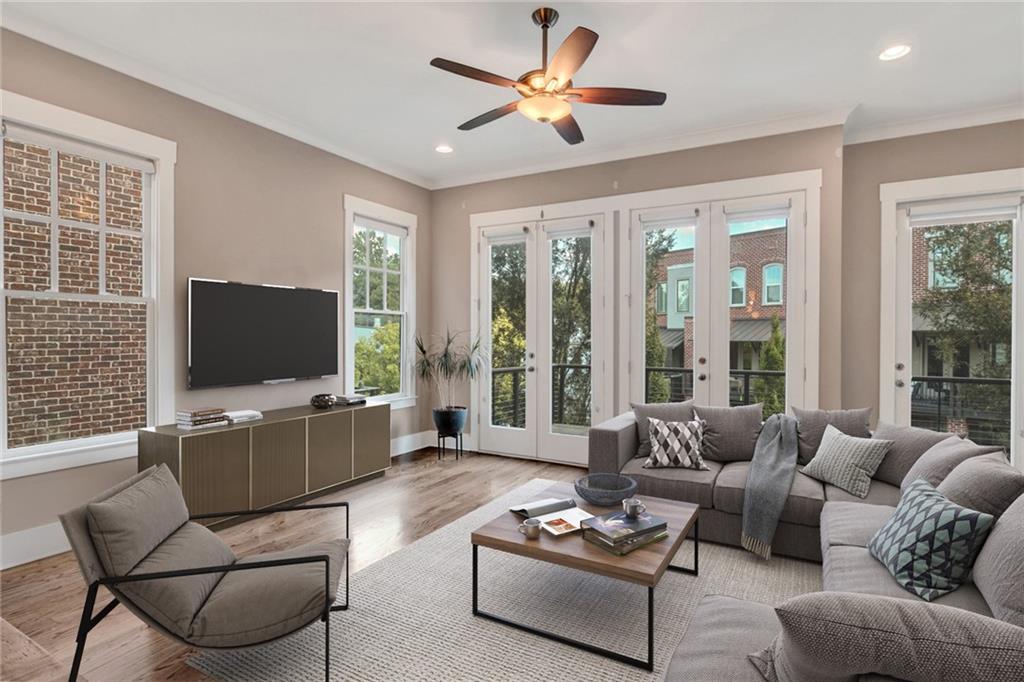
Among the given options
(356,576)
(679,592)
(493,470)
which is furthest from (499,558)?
(493,470)

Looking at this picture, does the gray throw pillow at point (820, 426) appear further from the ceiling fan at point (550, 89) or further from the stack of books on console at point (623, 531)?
the ceiling fan at point (550, 89)

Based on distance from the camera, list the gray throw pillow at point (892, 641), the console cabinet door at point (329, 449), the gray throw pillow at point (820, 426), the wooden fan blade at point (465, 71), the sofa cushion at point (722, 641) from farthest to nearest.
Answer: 1. the console cabinet door at point (329, 449)
2. the gray throw pillow at point (820, 426)
3. the wooden fan blade at point (465, 71)
4. the sofa cushion at point (722, 641)
5. the gray throw pillow at point (892, 641)

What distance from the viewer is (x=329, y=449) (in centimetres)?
421

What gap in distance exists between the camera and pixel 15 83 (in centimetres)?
290

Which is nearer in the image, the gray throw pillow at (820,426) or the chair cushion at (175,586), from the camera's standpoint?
the chair cushion at (175,586)

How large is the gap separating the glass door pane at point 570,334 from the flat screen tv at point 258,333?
2171 mm

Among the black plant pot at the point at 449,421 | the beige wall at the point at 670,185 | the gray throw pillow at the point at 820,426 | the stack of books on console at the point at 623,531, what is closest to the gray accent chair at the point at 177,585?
the stack of books on console at the point at 623,531

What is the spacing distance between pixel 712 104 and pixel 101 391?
15.6 ft

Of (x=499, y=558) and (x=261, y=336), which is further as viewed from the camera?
(x=261, y=336)

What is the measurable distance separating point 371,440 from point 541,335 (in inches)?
78.1

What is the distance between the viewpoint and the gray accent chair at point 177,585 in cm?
174

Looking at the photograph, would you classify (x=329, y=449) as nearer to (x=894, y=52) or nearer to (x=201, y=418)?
(x=201, y=418)

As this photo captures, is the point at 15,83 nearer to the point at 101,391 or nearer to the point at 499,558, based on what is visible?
the point at 101,391

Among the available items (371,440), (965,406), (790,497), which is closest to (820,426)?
(790,497)
